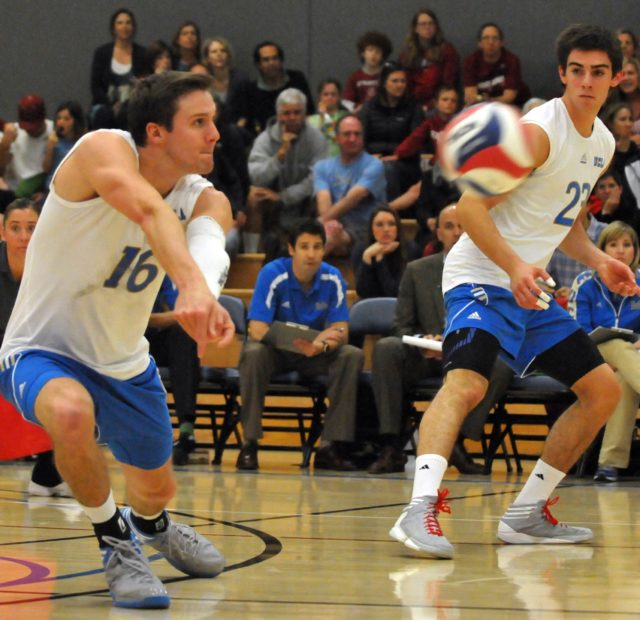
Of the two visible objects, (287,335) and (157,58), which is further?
(157,58)

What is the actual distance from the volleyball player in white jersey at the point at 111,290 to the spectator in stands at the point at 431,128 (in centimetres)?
805

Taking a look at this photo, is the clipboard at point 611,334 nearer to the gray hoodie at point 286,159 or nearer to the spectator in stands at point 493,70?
the gray hoodie at point 286,159

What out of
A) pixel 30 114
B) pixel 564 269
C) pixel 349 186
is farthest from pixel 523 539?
pixel 30 114

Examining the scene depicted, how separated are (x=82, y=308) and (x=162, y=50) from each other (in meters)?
9.38

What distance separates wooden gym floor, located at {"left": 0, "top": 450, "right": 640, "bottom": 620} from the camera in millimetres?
3795

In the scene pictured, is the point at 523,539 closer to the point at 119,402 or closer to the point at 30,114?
the point at 119,402

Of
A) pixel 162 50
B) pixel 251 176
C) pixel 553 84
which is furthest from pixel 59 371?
pixel 553 84

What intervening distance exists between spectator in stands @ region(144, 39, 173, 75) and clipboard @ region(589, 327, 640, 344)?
607 centimetres

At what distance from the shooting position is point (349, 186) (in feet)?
37.3

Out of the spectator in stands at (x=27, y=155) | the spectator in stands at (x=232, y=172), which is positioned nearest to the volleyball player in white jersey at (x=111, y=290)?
the spectator in stands at (x=232, y=172)

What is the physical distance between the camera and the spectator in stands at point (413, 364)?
8.54m

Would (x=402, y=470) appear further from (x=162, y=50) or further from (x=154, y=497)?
(x=162, y=50)

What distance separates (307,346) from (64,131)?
4.96 m

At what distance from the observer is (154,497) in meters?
4.35
